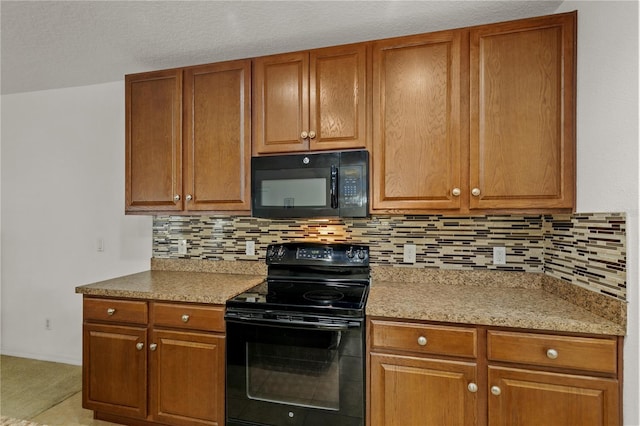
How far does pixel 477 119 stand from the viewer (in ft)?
5.64

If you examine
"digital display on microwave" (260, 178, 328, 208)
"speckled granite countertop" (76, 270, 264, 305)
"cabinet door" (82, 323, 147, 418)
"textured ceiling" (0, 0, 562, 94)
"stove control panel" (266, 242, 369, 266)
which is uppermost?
"textured ceiling" (0, 0, 562, 94)

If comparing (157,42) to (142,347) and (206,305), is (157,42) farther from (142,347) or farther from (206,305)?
(142,347)

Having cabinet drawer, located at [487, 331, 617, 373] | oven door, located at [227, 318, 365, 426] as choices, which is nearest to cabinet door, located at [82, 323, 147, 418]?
oven door, located at [227, 318, 365, 426]

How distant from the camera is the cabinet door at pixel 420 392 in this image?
1.46 metres

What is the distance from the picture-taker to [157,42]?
80.3 inches

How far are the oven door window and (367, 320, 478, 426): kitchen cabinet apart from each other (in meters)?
0.19

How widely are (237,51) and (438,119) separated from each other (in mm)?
1330

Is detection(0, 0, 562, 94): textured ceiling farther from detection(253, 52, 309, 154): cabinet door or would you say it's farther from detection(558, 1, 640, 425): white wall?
detection(558, 1, 640, 425): white wall

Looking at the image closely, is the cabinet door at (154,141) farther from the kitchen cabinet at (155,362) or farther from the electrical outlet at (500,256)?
the electrical outlet at (500,256)

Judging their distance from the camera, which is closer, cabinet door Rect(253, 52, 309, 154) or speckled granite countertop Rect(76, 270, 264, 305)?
→ speckled granite countertop Rect(76, 270, 264, 305)

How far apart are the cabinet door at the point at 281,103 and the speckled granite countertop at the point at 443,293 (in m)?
0.88

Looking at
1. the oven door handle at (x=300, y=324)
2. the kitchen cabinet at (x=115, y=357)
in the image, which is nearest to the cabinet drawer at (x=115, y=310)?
the kitchen cabinet at (x=115, y=357)

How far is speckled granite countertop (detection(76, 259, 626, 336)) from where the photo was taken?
54.3 inches

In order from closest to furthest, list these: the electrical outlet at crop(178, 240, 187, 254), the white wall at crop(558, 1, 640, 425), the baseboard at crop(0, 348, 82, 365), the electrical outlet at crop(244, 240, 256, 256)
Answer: the white wall at crop(558, 1, 640, 425)
the electrical outlet at crop(244, 240, 256, 256)
the electrical outlet at crop(178, 240, 187, 254)
the baseboard at crop(0, 348, 82, 365)
